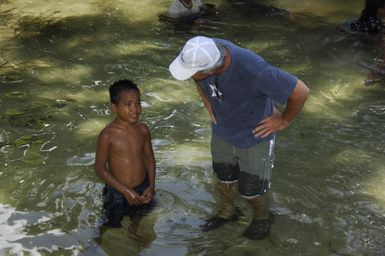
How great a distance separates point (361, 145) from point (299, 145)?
61 cm

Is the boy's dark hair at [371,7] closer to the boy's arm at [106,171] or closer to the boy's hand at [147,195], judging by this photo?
the boy's hand at [147,195]

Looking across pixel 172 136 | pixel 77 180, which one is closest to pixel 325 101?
pixel 172 136

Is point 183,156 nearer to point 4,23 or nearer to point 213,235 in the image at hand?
point 213,235

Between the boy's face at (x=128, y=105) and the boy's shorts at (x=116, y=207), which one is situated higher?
the boy's face at (x=128, y=105)

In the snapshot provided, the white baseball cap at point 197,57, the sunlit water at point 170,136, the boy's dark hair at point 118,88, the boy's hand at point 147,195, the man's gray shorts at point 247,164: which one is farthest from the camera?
the sunlit water at point 170,136

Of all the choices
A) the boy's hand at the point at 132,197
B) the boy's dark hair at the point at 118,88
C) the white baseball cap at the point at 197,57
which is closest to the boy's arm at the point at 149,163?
the boy's hand at the point at 132,197

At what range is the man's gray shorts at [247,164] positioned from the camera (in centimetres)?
375

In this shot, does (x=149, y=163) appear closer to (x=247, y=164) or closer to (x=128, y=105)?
(x=128, y=105)

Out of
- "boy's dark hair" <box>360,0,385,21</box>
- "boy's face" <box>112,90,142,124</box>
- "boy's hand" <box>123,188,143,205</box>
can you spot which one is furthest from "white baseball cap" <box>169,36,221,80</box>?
"boy's dark hair" <box>360,0,385,21</box>

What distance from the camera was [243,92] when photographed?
3465 millimetres

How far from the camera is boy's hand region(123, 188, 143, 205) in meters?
3.77

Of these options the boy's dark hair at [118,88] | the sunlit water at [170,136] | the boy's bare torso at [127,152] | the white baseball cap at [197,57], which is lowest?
the sunlit water at [170,136]

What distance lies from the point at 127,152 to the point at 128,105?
1.24 feet

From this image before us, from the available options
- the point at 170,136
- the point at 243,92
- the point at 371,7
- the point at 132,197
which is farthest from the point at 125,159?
the point at 371,7
